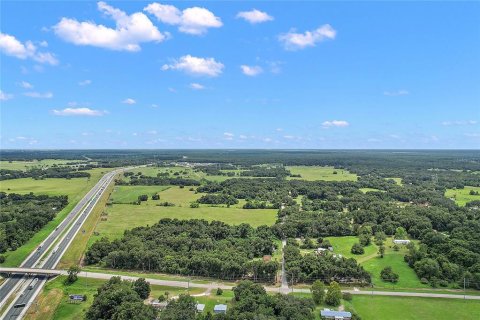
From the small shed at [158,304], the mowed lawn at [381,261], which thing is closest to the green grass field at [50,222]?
the small shed at [158,304]

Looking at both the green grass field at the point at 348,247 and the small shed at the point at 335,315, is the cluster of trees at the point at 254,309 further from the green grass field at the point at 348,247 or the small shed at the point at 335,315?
the green grass field at the point at 348,247

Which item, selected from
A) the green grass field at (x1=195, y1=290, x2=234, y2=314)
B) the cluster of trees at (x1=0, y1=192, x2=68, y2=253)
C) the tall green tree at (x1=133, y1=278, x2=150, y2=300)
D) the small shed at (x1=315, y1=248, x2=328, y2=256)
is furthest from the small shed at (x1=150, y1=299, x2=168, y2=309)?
the cluster of trees at (x1=0, y1=192, x2=68, y2=253)

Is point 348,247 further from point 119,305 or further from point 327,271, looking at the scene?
point 119,305

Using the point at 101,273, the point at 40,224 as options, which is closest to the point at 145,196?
the point at 40,224

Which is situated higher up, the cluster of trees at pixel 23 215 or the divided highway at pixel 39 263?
the cluster of trees at pixel 23 215

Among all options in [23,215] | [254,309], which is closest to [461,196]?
[254,309]

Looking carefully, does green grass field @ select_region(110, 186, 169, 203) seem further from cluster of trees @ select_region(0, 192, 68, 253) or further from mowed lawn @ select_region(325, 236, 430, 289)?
mowed lawn @ select_region(325, 236, 430, 289)

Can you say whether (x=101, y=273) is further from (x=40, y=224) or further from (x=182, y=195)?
(x=182, y=195)
